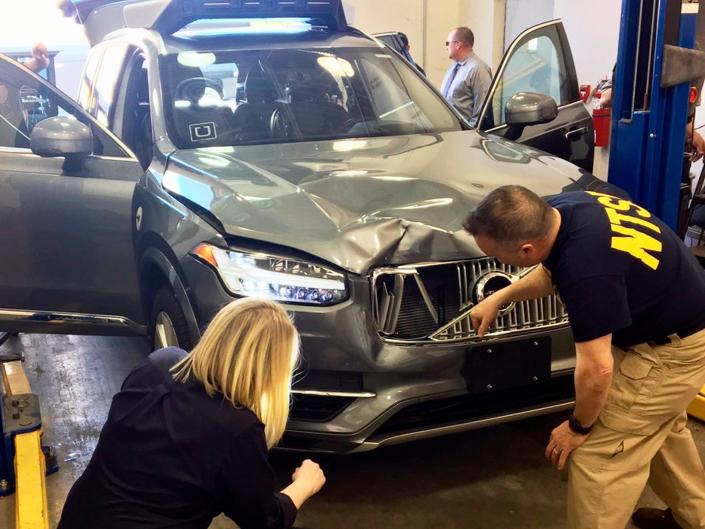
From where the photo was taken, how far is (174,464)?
6.03ft

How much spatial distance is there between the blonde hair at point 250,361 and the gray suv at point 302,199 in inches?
29.2

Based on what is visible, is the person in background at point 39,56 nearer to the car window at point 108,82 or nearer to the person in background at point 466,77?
the car window at point 108,82

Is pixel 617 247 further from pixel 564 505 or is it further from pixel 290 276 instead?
pixel 564 505

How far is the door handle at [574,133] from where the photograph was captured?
454 centimetres

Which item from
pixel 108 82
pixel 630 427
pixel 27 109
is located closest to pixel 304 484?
pixel 630 427

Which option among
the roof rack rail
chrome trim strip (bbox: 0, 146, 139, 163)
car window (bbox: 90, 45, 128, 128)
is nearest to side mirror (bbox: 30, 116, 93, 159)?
chrome trim strip (bbox: 0, 146, 139, 163)

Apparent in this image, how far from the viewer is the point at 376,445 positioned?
9.11 ft

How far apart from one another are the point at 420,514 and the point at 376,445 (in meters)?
0.45

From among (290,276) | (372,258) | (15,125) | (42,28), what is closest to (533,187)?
(372,258)

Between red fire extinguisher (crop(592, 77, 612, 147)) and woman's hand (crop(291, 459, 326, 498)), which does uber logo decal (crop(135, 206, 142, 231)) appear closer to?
woman's hand (crop(291, 459, 326, 498))

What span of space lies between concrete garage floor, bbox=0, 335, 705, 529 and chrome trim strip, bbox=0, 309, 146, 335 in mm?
531

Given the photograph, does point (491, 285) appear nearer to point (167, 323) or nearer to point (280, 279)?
point (280, 279)

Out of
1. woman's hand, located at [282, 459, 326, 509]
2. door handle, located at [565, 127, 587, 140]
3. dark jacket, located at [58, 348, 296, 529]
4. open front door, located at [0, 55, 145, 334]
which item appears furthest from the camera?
door handle, located at [565, 127, 587, 140]

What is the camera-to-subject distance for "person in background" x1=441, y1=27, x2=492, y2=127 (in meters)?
6.64
